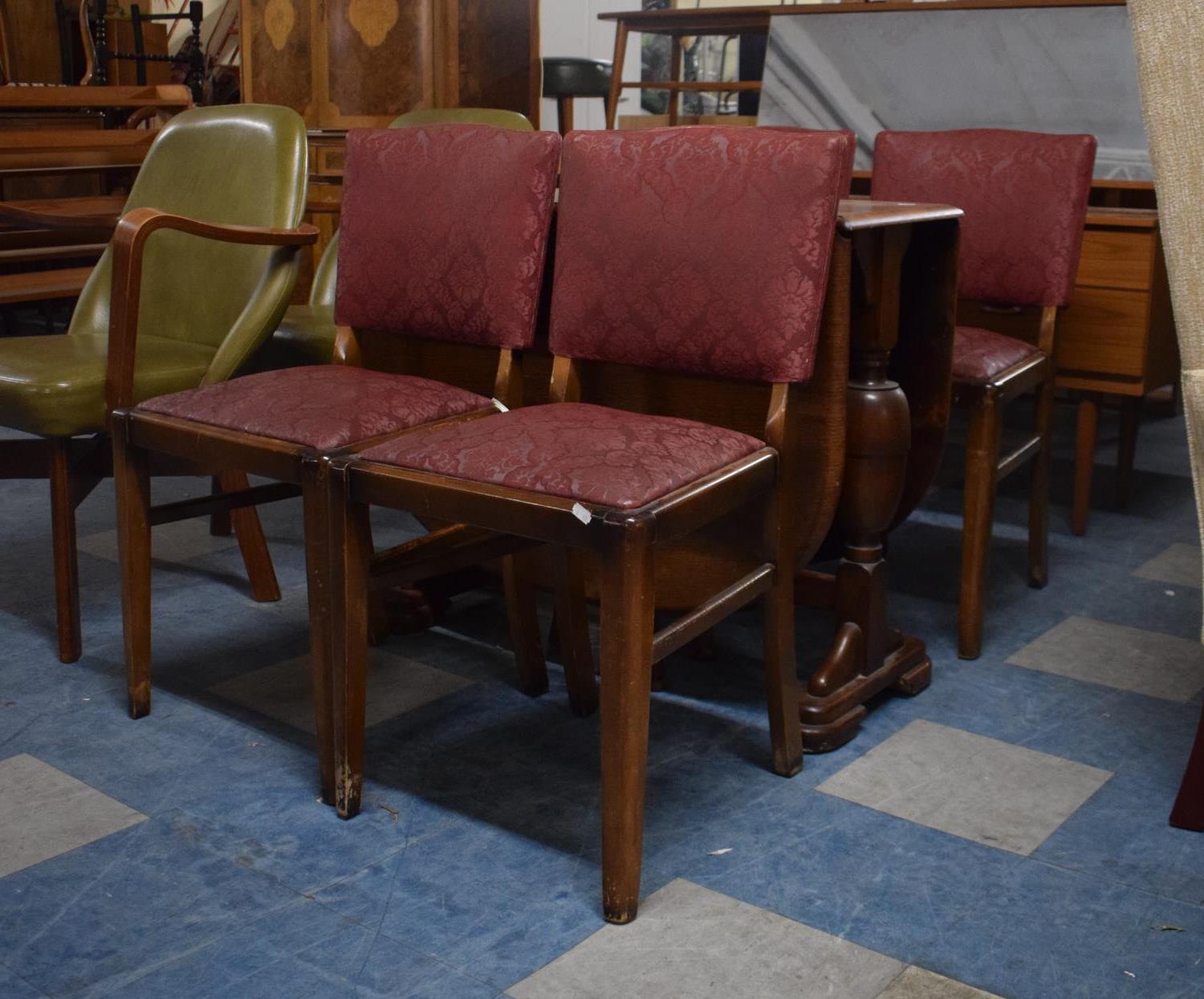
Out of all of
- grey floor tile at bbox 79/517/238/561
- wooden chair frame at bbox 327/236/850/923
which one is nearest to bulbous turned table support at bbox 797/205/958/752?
wooden chair frame at bbox 327/236/850/923

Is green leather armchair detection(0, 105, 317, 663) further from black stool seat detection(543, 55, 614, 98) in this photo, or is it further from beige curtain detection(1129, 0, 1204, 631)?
black stool seat detection(543, 55, 614, 98)

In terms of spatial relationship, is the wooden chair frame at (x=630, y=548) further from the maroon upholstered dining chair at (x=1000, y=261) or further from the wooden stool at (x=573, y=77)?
the wooden stool at (x=573, y=77)

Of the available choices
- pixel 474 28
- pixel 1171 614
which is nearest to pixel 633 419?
pixel 1171 614

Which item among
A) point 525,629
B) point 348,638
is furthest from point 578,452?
point 525,629

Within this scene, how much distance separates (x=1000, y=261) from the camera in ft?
8.65

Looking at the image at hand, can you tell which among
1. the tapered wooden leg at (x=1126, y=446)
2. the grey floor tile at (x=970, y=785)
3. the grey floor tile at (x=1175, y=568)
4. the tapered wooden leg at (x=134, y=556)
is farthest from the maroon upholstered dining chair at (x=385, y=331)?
the tapered wooden leg at (x=1126, y=446)

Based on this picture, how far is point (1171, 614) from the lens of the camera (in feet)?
8.49

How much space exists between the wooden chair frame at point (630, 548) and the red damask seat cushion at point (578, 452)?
17 mm

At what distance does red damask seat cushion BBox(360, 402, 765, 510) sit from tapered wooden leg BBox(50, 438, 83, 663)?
0.79 meters

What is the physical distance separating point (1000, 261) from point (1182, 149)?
1148 mm

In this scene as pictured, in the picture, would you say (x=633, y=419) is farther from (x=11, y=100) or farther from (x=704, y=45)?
(x=704, y=45)

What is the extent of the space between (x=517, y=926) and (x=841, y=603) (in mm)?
829

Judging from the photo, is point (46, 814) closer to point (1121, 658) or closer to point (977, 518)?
point (977, 518)

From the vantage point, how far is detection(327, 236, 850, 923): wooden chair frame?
57.8 inches
